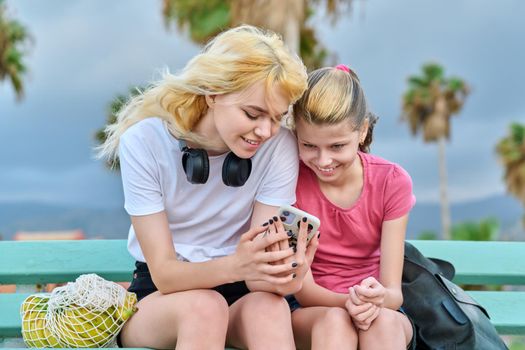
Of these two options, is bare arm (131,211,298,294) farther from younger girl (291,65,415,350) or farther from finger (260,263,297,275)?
younger girl (291,65,415,350)

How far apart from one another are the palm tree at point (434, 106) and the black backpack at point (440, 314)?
29976 mm

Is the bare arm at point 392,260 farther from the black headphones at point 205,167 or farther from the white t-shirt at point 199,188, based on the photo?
the black headphones at point 205,167

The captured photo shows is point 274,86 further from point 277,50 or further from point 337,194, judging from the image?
point 337,194

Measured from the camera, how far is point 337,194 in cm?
281

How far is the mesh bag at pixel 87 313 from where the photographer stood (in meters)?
2.64

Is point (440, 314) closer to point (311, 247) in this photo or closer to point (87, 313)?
point (311, 247)

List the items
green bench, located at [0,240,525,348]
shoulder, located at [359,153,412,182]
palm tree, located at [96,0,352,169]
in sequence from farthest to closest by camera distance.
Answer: palm tree, located at [96,0,352,169] < green bench, located at [0,240,525,348] < shoulder, located at [359,153,412,182]

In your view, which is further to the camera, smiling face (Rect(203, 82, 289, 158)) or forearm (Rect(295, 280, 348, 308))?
forearm (Rect(295, 280, 348, 308))

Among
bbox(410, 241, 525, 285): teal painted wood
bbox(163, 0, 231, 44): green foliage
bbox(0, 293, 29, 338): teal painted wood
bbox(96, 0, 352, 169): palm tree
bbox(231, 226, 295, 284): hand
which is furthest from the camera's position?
bbox(163, 0, 231, 44): green foliage

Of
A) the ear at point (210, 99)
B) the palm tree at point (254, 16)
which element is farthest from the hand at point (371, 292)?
the palm tree at point (254, 16)

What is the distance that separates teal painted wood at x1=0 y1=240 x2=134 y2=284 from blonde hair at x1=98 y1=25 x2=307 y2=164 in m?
0.74

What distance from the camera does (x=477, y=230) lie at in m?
19.0

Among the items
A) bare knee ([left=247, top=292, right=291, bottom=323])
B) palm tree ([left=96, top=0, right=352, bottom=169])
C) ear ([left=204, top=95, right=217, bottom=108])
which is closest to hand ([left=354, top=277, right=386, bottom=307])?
bare knee ([left=247, top=292, right=291, bottom=323])

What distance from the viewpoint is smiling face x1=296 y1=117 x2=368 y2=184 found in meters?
2.62
